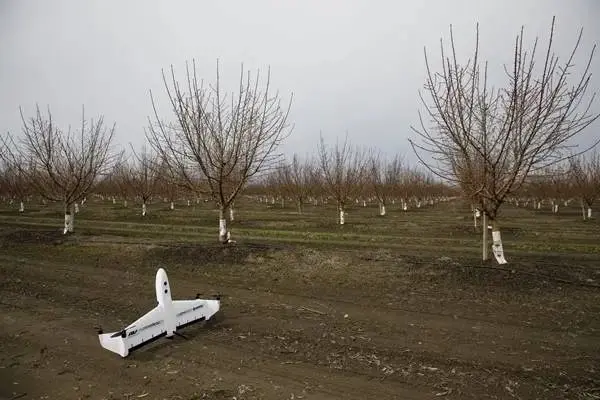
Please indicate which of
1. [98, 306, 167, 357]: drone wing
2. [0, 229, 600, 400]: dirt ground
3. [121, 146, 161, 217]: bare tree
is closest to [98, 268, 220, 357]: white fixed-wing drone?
[98, 306, 167, 357]: drone wing

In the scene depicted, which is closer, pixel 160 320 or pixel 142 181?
pixel 160 320

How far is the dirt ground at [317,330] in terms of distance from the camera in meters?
4.64

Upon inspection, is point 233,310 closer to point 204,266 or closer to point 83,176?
point 204,266

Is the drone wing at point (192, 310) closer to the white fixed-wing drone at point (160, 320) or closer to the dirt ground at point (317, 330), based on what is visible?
the white fixed-wing drone at point (160, 320)

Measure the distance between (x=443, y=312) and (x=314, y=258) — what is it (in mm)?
4490

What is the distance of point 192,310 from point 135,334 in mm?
1111

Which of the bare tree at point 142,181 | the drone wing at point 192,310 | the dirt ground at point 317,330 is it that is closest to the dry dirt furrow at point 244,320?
the dirt ground at point 317,330

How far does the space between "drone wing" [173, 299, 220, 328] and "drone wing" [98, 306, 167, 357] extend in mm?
317

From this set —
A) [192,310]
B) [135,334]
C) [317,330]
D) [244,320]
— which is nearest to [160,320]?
[135,334]

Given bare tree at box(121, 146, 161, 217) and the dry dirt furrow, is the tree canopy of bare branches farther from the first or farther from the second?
the dry dirt furrow

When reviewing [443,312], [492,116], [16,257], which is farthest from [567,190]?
[16,257]

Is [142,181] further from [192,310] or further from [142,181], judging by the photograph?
[192,310]

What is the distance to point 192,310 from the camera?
645 cm

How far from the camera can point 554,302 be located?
7480mm
